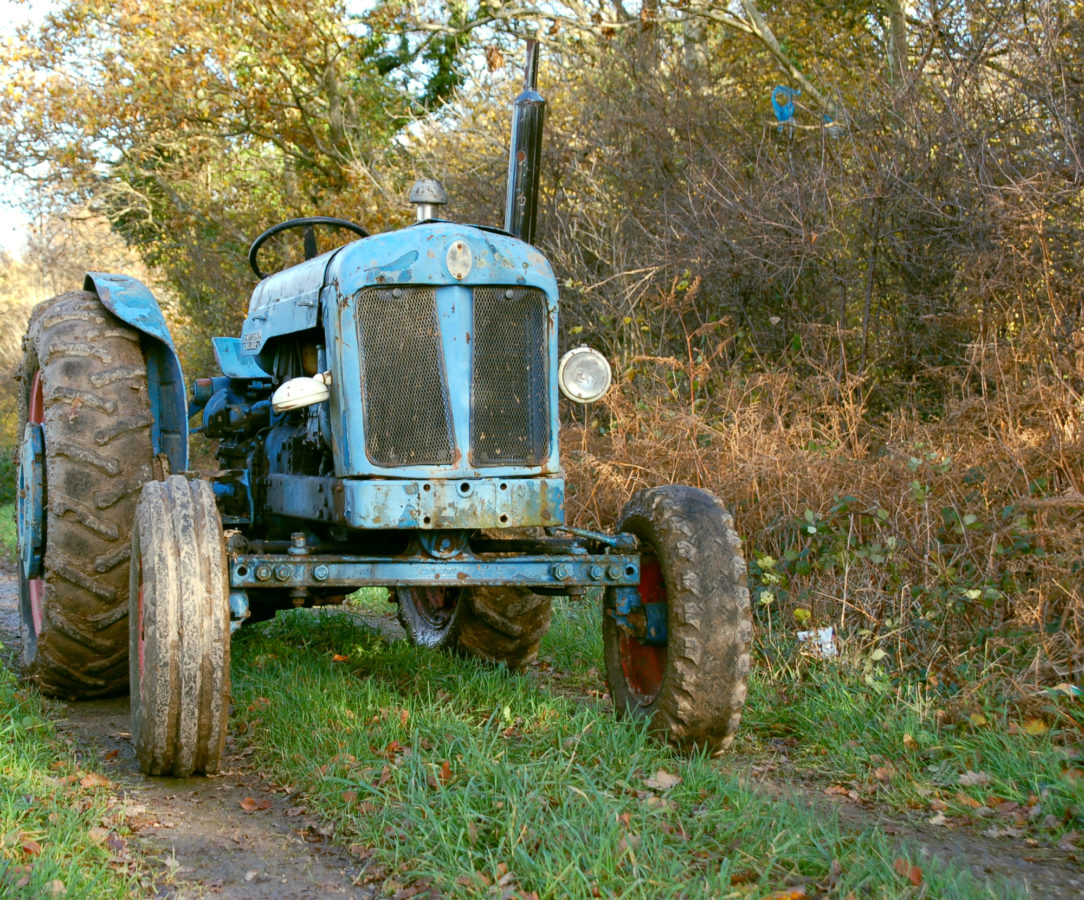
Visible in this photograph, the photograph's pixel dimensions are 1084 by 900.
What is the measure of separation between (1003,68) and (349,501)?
5.26 metres

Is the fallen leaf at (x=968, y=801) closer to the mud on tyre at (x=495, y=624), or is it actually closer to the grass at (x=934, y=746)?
the grass at (x=934, y=746)

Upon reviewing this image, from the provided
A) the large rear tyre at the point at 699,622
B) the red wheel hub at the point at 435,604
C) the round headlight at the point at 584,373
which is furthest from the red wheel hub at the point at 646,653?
the red wheel hub at the point at 435,604

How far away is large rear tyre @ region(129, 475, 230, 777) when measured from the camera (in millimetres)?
3525

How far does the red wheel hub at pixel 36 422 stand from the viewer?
4.96m

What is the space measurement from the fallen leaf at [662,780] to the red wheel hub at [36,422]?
2.62m

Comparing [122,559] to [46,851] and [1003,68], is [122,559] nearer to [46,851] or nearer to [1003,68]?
[46,851]

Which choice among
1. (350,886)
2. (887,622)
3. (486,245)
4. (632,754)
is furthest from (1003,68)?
(350,886)

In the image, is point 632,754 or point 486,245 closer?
point 632,754

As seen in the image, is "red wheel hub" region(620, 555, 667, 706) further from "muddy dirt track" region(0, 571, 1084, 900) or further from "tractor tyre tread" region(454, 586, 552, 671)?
"tractor tyre tread" region(454, 586, 552, 671)

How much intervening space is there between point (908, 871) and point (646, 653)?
1.60 meters

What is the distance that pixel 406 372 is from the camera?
4.04 metres

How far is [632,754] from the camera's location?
3.83 m

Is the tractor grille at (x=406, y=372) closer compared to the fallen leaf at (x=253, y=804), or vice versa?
the fallen leaf at (x=253, y=804)

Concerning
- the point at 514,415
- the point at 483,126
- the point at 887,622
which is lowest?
the point at 887,622
